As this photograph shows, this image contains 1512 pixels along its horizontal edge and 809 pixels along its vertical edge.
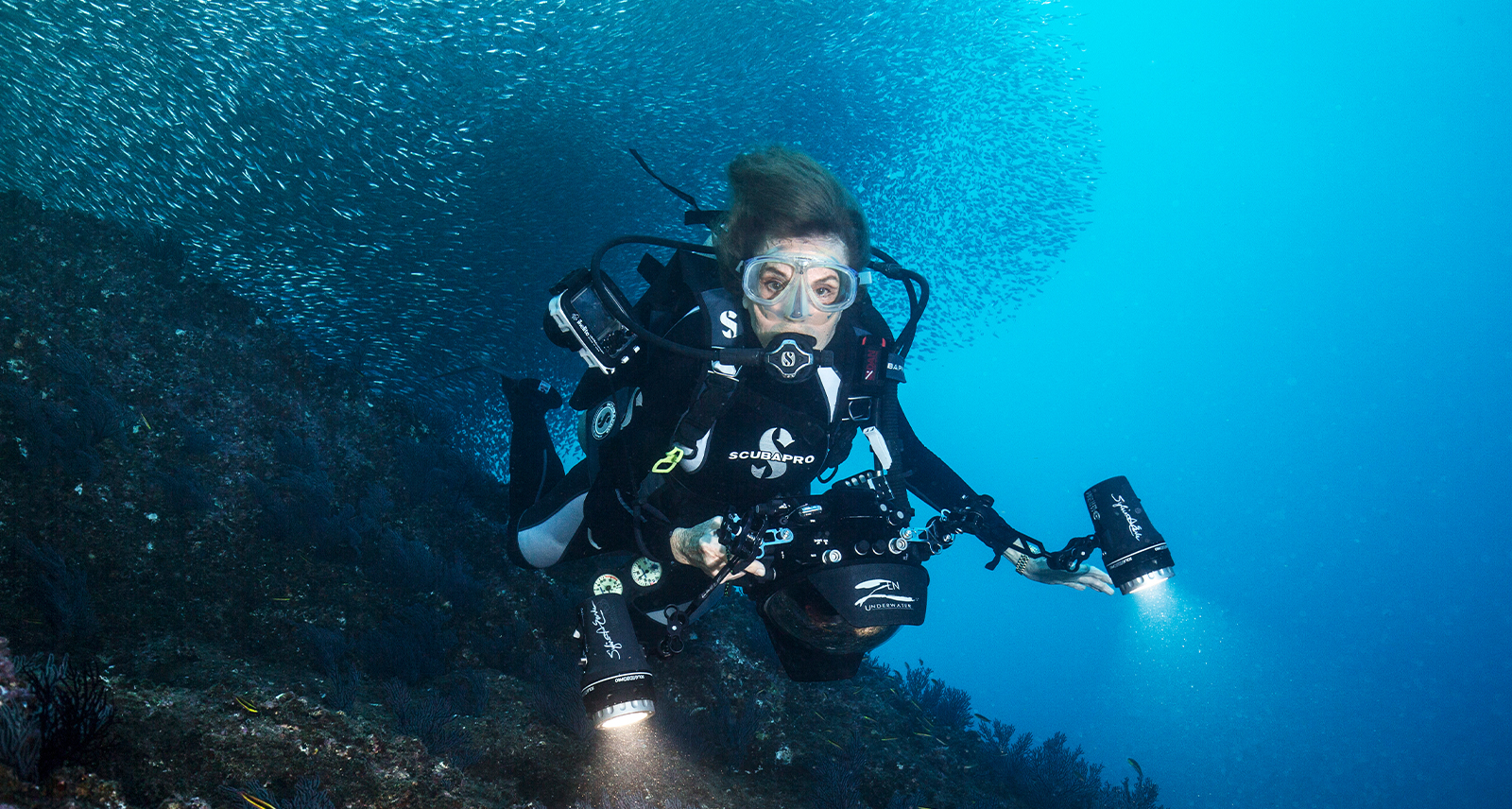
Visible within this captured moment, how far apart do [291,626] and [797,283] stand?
13.4ft

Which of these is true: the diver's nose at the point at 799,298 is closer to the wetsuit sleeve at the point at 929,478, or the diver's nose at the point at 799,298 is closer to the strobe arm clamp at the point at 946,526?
the wetsuit sleeve at the point at 929,478

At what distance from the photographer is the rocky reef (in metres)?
2.50

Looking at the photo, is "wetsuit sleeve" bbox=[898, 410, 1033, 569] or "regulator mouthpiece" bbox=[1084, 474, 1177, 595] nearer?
"regulator mouthpiece" bbox=[1084, 474, 1177, 595]

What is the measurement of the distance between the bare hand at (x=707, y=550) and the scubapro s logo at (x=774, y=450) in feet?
1.97

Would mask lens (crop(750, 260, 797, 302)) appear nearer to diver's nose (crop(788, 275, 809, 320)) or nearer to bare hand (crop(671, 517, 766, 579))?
diver's nose (crop(788, 275, 809, 320))

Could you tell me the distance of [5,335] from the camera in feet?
15.4

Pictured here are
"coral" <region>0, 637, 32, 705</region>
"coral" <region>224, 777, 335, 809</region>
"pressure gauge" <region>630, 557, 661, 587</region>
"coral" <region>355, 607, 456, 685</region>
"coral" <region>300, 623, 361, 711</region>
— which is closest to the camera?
"coral" <region>0, 637, 32, 705</region>

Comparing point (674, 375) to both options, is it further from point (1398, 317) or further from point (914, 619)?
point (1398, 317)

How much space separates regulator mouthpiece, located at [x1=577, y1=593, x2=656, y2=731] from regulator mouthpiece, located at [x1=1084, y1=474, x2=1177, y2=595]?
2.13 meters

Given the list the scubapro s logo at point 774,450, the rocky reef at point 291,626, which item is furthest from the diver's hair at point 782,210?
the rocky reef at point 291,626

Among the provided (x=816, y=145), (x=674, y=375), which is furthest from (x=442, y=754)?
(x=816, y=145)

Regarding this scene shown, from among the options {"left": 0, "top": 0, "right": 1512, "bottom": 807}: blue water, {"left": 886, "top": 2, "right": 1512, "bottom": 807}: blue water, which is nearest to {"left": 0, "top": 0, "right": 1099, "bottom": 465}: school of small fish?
{"left": 0, "top": 0, "right": 1512, "bottom": 807}: blue water

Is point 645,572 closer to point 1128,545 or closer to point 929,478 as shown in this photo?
point 929,478

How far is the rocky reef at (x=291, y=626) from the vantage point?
2.50m
